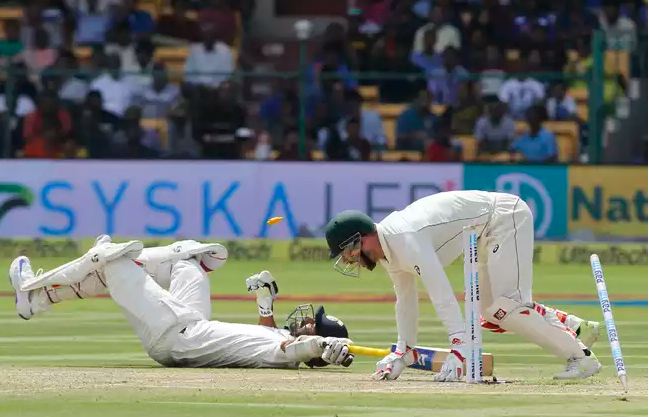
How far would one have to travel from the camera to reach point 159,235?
25047mm

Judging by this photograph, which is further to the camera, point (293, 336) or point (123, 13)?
point (123, 13)

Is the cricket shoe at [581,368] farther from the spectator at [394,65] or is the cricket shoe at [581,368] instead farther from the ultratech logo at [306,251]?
the spectator at [394,65]

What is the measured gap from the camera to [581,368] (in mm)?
11781

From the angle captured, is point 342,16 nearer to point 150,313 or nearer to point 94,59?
point 94,59

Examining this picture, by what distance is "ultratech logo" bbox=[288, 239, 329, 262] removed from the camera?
2500 cm

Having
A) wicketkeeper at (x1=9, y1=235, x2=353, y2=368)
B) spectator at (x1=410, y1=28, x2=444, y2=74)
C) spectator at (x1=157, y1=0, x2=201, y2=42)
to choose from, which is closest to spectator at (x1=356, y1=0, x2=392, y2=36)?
spectator at (x1=410, y1=28, x2=444, y2=74)

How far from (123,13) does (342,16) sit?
4.04 m

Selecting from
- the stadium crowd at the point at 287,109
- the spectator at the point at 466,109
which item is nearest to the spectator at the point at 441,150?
the stadium crowd at the point at 287,109

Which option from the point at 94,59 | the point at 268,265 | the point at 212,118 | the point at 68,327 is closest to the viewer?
the point at 68,327

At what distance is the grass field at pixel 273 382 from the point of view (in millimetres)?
9734

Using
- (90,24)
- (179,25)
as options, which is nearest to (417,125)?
(179,25)

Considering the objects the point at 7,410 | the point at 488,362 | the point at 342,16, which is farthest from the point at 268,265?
the point at 7,410

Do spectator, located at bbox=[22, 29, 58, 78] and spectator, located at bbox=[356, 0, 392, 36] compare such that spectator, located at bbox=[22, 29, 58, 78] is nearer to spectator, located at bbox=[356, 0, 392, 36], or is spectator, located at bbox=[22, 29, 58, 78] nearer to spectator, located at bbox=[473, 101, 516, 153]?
spectator, located at bbox=[356, 0, 392, 36]

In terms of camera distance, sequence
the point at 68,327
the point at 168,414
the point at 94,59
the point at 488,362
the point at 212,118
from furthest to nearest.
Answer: the point at 94,59, the point at 212,118, the point at 68,327, the point at 488,362, the point at 168,414
